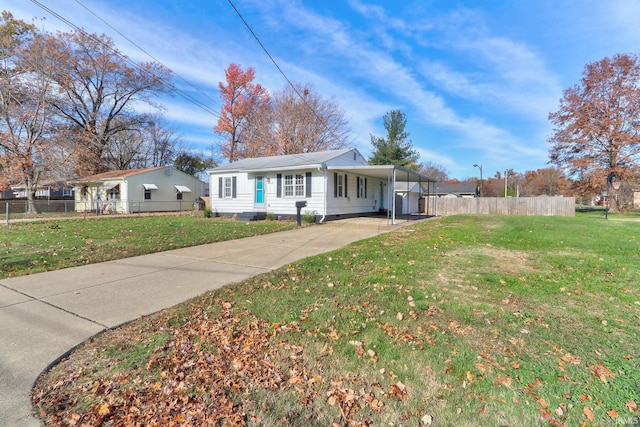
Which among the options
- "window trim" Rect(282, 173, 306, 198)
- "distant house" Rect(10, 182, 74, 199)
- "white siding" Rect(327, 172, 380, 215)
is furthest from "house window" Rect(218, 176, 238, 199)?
"distant house" Rect(10, 182, 74, 199)

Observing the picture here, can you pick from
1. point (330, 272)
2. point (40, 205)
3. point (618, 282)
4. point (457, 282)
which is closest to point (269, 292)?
point (330, 272)

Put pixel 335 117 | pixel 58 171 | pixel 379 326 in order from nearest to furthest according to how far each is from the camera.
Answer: pixel 379 326 < pixel 58 171 < pixel 335 117

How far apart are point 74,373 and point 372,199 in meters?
19.0

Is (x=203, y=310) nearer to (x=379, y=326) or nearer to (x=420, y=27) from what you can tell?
(x=379, y=326)

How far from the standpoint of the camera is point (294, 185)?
16.3 metres

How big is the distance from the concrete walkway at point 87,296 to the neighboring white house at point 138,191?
67.9 ft

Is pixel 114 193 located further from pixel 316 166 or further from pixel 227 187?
pixel 316 166

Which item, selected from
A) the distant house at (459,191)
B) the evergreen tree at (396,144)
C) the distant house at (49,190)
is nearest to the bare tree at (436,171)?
the distant house at (459,191)

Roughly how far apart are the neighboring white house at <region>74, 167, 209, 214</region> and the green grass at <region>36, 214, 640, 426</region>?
24109 millimetres

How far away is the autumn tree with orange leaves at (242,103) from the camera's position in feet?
108

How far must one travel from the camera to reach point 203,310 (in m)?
3.91

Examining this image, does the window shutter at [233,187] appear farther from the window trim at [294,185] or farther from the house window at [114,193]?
the house window at [114,193]

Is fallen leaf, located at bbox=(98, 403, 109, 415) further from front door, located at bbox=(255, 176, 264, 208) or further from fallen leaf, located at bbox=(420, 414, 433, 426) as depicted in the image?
front door, located at bbox=(255, 176, 264, 208)

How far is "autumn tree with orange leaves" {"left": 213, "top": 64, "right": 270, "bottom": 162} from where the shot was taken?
32.8 meters
